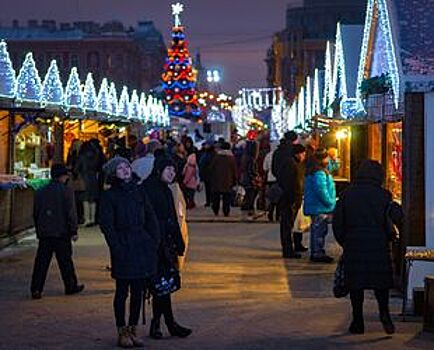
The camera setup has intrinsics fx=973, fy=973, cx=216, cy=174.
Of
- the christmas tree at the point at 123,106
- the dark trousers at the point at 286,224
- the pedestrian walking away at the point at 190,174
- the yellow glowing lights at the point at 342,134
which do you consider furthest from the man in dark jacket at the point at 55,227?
the christmas tree at the point at 123,106

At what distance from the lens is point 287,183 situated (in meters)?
15.2

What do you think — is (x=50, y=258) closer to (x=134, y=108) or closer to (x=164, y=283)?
(x=164, y=283)

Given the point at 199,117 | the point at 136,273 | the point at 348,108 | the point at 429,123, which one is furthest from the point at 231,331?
the point at 199,117

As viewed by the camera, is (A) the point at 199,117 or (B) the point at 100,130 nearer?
(B) the point at 100,130

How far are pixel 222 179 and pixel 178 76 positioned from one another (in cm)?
4097

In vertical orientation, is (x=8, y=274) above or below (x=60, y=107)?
below

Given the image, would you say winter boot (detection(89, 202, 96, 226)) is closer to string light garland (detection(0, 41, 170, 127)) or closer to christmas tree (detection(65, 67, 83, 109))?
string light garland (detection(0, 41, 170, 127))

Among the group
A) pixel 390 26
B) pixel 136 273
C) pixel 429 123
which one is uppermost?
pixel 390 26

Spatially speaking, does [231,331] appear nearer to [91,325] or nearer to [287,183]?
[91,325]

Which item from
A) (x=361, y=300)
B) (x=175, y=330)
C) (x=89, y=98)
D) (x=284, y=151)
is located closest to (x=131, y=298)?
(x=175, y=330)

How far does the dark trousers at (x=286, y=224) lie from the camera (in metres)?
15.1

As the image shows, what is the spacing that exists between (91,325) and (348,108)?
26.1 feet

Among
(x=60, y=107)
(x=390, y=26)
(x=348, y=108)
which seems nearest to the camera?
(x=390, y=26)

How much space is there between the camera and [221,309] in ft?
34.7
